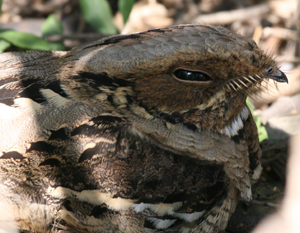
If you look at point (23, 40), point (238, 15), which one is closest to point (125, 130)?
point (23, 40)

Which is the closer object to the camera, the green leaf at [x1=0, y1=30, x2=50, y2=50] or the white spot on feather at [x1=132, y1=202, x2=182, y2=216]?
the white spot on feather at [x1=132, y1=202, x2=182, y2=216]

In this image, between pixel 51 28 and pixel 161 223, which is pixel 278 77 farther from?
pixel 51 28

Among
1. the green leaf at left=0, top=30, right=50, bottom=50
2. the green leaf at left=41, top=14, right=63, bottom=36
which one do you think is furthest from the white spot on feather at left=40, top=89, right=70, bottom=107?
the green leaf at left=41, top=14, right=63, bottom=36

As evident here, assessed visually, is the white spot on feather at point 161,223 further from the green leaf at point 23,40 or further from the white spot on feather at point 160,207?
the green leaf at point 23,40

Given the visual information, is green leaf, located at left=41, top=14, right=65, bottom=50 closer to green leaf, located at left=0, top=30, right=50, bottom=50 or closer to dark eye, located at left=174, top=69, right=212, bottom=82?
green leaf, located at left=0, top=30, right=50, bottom=50

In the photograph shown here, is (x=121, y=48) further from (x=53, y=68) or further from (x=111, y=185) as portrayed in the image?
(x=111, y=185)

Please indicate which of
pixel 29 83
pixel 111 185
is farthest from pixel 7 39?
pixel 111 185
